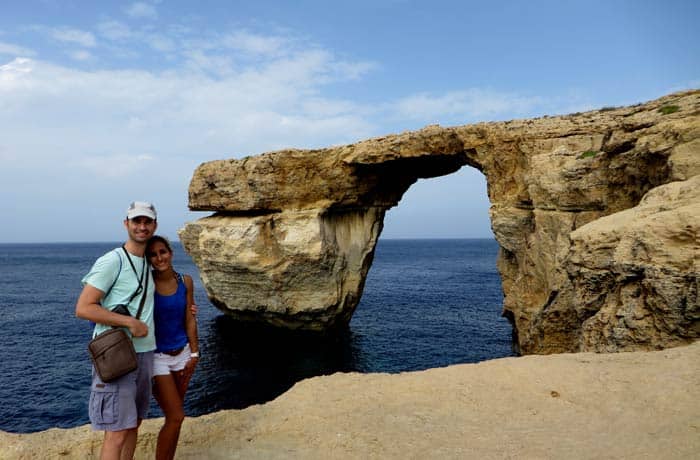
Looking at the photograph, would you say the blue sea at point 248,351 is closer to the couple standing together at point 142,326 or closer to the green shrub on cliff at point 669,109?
the couple standing together at point 142,326

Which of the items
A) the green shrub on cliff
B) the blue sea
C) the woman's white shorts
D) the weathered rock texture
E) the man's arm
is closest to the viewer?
the man's arm

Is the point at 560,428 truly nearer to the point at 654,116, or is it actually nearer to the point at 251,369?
the point at 654,116

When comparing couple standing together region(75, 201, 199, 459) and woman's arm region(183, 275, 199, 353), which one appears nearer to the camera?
couple standing together region(75, 201, 199, 459)

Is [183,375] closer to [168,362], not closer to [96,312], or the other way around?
[168,362]

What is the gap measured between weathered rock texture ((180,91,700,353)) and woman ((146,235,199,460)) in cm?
725

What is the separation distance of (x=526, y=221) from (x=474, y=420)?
12.3 meters

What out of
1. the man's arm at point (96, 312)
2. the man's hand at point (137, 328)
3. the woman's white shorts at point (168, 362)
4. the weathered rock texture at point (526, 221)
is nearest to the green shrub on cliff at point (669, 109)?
the weathered rock texture at point (526, 221)

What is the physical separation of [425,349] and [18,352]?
20.8 metres

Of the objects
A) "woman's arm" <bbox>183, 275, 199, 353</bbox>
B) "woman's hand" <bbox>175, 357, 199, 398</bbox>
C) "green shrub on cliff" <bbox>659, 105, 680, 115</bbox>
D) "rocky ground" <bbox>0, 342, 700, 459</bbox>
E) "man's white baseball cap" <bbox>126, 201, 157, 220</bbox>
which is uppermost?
"green shrub on cliff" <bbox>659, 105, 680, 115</bbox>

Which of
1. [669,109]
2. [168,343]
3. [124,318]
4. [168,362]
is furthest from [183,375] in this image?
[669,109]

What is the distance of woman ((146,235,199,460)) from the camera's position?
4.24 metres

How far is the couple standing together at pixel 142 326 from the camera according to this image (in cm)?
372

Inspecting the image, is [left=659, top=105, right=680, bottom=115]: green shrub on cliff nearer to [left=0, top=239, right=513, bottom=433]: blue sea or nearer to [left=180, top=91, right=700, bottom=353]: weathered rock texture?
[left=180, top=91, right=700, bottom=353]: weathered rock texture

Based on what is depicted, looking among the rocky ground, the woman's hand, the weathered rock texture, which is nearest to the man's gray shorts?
the woman's hand
